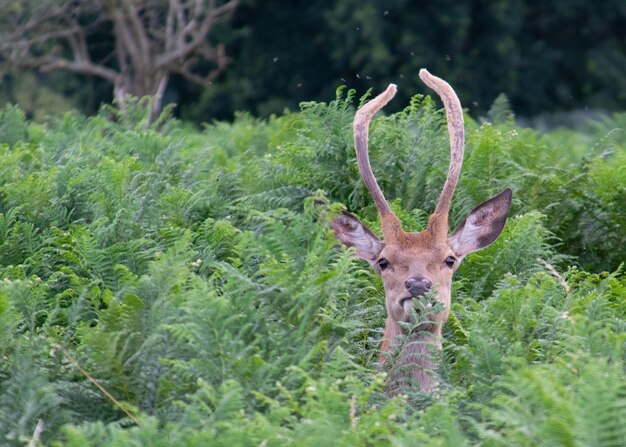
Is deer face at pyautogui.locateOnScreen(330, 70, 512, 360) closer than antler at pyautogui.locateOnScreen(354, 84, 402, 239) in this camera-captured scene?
Yes

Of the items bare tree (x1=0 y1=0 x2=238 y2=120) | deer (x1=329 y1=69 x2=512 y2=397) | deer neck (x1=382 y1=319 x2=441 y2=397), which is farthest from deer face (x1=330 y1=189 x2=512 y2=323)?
bare tree (x1=0 y1=0 x2=238 y2=120)

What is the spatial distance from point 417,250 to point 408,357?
2.23ft

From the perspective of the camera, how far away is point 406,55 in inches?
1135

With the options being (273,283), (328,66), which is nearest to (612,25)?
(328,66)

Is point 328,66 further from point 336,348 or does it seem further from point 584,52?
point 336,348

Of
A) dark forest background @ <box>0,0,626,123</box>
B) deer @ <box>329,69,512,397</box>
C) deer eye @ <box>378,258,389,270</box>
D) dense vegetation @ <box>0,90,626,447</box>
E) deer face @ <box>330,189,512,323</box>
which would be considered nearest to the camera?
dense vegetation @ <box>0,90,626,447</box>

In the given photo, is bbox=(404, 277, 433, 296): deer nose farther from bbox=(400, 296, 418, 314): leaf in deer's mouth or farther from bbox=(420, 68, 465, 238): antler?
bbox=(420, 68, 465, 238): antler

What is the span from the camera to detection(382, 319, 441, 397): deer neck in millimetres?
5961

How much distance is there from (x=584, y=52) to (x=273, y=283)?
91.7ft

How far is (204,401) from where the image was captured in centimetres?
503

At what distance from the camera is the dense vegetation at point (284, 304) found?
4.64 m

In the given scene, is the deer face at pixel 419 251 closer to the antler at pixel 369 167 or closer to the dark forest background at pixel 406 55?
the antler at pixel 369 167

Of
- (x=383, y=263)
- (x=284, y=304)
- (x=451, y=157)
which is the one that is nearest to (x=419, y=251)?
(x=383, y=263)

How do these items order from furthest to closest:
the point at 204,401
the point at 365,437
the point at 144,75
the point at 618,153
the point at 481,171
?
the point at 144,75 → the point at 618,153 → the point at 481,171 → the point at 204,401 → the point at 365,437
